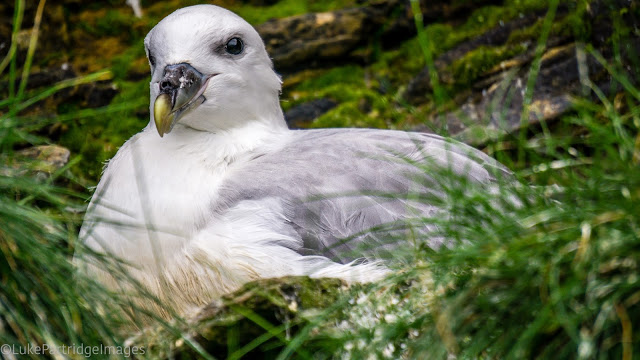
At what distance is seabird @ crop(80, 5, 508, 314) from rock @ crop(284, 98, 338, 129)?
83.7 inches

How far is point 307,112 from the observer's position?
20.6 ft

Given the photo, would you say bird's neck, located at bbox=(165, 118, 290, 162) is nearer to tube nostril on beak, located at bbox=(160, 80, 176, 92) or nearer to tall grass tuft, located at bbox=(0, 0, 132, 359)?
tube nostril on beak, located at bbox=(160, 80, 176, 92)

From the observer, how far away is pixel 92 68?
6414 mm

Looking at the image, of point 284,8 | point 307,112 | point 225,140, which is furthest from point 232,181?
point 284,8

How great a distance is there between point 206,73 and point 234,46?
270 mm

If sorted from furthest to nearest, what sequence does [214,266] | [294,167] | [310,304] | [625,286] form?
1. [294,167]
2. [214,266]
3. [310,304]
4. [625,286]

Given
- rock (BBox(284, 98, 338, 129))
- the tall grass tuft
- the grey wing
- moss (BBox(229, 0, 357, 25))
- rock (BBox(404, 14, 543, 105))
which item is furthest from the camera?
moss (BBox(229, 0, 357, 25))

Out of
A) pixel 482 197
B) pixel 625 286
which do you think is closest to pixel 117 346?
pixel 482 197

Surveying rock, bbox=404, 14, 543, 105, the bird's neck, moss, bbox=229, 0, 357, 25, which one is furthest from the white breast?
moss, bbox=229, 0, 357, 25

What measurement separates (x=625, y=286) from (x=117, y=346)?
3.90 ft

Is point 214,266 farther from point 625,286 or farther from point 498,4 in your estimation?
point 498,4

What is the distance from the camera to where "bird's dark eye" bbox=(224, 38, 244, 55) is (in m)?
3.93

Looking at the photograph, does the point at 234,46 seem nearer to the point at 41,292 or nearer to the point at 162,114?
the point at 162,114

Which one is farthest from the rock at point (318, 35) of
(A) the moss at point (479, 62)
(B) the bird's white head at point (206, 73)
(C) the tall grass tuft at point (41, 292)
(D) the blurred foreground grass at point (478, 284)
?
(C) the tall grass tuft at point (41, 292)
